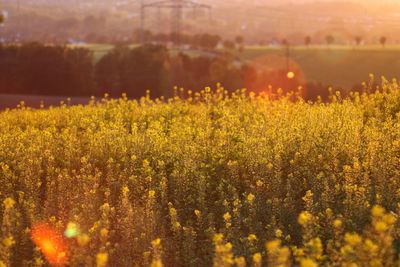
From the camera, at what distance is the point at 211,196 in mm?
6516

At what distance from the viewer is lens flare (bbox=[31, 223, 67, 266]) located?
489 centimetres

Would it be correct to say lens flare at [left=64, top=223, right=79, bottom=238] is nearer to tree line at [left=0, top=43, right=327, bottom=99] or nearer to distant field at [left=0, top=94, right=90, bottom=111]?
distant field at [left=0, top=94, right=90, bottom=111]

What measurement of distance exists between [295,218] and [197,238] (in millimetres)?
929

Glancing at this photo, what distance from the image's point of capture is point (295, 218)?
573 cm

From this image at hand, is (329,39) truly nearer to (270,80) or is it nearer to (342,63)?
(342,63)

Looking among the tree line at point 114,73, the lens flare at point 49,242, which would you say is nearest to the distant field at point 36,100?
the tree line at point 114,73

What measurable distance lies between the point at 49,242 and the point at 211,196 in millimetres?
1985

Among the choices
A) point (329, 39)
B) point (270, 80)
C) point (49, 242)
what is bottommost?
point (270, 80)

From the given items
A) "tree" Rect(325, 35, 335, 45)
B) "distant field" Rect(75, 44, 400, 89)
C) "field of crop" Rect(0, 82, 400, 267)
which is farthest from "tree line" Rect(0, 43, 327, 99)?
"tree" Rect(325, 35, 335, 45)

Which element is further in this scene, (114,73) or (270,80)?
(270,80)

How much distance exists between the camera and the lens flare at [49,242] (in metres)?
4.89

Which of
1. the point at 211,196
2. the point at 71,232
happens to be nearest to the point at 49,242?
A: the point at 71,232

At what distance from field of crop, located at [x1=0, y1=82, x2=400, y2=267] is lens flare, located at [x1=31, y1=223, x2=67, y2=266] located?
14 mm

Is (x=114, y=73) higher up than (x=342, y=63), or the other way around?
(x=114, y=73)
